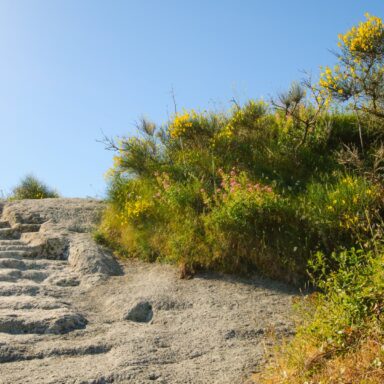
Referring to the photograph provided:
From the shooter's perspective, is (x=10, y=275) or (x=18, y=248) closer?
(x=10, y=275)

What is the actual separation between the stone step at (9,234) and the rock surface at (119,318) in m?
0.48

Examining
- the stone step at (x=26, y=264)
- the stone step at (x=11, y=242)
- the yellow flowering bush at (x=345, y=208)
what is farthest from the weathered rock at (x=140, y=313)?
the stone step at (x=11, y=242)

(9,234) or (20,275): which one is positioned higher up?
(9,234)

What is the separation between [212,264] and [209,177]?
265cm

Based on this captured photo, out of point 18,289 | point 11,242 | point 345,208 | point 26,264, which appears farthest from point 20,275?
point 345,208

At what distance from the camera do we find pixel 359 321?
162 inches

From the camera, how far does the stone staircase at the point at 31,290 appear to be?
5371mm

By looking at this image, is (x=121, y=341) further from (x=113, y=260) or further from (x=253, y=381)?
(x=113, y=260)

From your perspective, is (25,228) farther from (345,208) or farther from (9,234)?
(345,208)

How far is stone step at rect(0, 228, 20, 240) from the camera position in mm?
8856

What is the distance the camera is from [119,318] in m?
5.81

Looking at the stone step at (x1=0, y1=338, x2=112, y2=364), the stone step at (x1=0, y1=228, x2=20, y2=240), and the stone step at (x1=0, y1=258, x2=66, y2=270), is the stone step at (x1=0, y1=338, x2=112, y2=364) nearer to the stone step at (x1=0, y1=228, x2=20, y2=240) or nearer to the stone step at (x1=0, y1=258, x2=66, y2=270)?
the stone step at (x1=0, y1=258, x2=66, y2=270)

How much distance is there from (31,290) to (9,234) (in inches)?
109

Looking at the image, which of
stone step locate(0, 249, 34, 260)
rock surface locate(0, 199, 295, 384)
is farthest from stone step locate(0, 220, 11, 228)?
stone step locate(0, 249, 34, 260)
